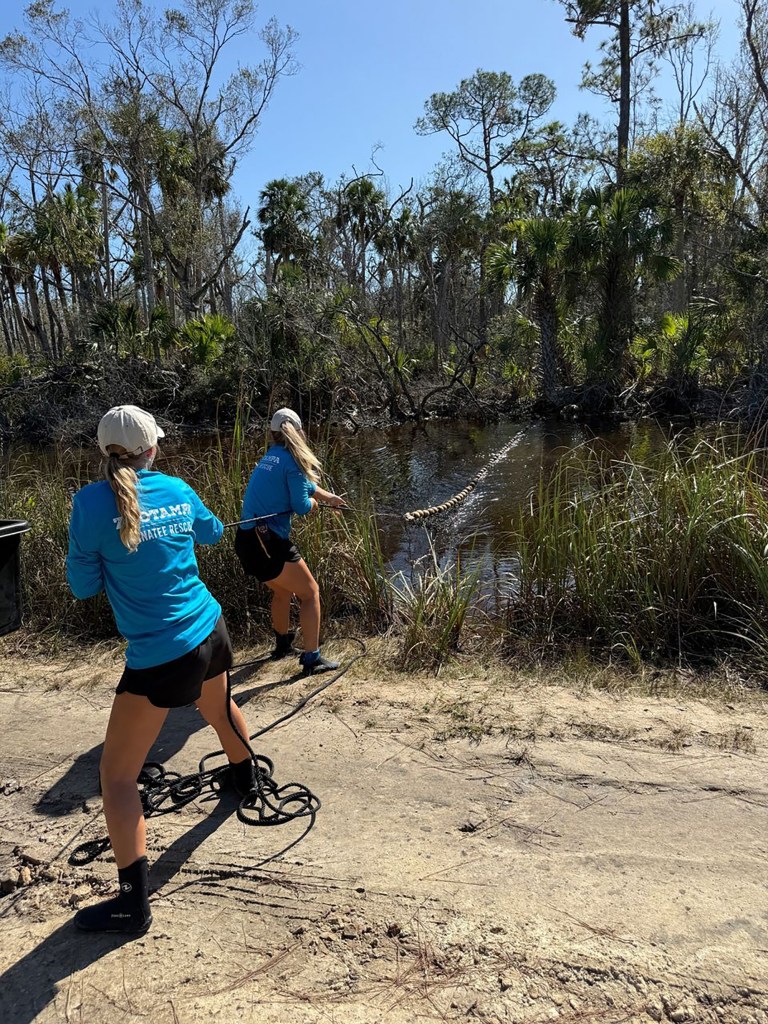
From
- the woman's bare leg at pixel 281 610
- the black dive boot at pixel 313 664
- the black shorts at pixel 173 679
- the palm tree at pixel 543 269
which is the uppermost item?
the palm tree at pixel 543 269

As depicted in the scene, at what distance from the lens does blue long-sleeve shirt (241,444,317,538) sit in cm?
455

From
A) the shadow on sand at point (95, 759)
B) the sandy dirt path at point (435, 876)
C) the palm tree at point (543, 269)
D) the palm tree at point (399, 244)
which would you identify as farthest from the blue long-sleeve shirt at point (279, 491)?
the palm tree at point (399, 244)

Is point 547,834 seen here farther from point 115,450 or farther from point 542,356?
point 542,356

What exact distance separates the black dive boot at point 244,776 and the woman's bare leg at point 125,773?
695 mm

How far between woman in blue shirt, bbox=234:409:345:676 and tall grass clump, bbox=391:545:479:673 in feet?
2.15

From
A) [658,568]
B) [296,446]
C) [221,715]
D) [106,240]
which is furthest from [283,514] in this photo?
[106,240]

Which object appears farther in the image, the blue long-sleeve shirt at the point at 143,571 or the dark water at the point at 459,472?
the dark water at the point at 459,472

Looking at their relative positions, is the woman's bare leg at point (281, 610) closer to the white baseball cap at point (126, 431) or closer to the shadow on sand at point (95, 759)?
the shadow on sand at point (95, 759)

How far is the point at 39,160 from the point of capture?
1117 inches

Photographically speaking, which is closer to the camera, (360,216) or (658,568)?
(658,568)

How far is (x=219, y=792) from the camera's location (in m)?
3.31

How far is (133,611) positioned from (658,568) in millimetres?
3759

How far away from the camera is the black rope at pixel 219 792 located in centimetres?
304

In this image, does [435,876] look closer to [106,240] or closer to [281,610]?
[281,610]
